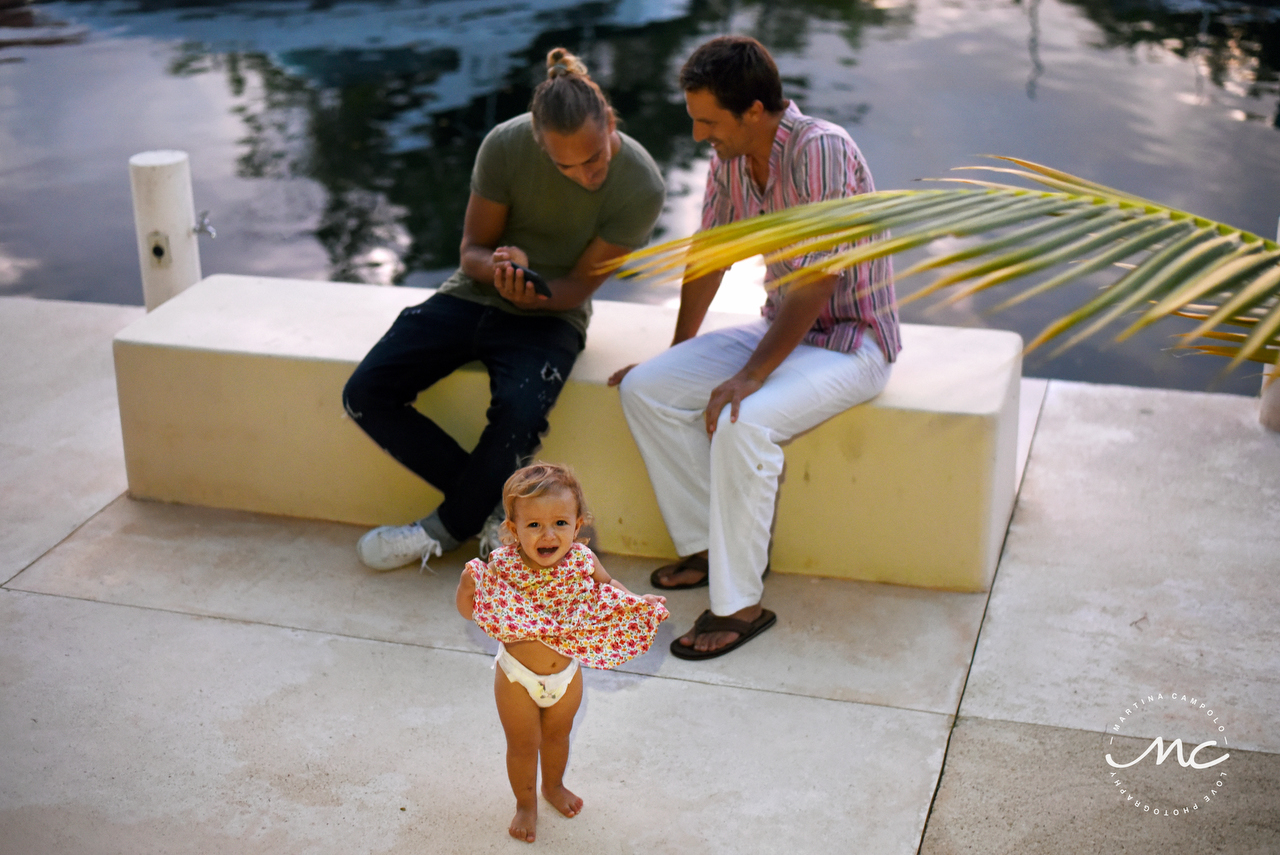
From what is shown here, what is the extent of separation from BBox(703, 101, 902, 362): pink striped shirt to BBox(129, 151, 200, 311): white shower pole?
282 centimetres

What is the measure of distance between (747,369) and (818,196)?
0.50 m

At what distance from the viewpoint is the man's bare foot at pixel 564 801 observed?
2.88 meters

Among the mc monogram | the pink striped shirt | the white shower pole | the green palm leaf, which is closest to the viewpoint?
the green palm leaf

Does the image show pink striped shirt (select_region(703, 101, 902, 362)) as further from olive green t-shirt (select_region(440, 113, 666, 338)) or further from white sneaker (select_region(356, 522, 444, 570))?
white sneaker (select_region(356, 522, 444, 570))


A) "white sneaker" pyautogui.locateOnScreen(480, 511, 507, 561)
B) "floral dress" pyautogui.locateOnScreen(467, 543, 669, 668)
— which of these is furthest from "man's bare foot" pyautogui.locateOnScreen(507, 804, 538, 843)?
"white sneaker" pyautogui.locateOnScreen(480, 511, 507, 561)

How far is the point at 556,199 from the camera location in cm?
398

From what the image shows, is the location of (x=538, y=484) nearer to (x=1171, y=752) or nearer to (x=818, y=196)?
(x=818, y=196)

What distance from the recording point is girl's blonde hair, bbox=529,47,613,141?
3.61 m

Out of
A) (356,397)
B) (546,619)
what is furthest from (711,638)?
(356,397)

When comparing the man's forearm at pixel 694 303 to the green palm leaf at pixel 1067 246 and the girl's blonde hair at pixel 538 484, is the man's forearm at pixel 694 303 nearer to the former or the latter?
the girl's blonde hair at pixel 538 484

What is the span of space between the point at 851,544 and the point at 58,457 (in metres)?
2.76

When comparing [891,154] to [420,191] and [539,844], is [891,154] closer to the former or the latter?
[420,191]

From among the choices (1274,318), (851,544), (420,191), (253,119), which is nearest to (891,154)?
(420,191)

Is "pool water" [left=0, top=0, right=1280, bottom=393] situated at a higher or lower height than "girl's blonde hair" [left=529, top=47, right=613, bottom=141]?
lower
